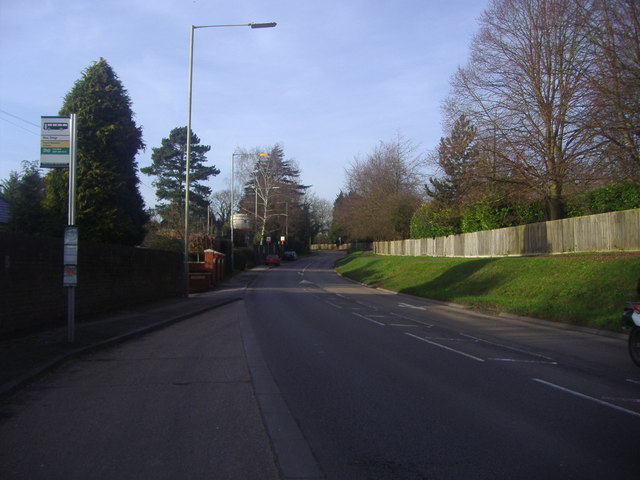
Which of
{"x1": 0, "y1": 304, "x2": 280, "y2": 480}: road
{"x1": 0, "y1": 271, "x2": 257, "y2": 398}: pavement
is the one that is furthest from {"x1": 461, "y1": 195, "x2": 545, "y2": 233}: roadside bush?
{"x1": 0, "y1": 304, "x2": 280, "y2": 480}: road

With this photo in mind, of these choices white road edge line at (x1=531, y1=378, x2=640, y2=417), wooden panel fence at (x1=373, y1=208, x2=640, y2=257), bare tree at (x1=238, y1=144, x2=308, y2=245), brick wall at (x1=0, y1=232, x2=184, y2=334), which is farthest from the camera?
bare tree at (x1=238, y1=144, x2=308, y2=245)

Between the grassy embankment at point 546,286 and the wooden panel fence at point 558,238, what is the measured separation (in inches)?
41.8

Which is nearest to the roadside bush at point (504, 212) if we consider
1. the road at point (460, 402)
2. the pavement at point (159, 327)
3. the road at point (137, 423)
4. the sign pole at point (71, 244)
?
the road at point (460, 402)

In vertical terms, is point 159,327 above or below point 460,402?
below

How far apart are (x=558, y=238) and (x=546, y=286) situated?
600cm

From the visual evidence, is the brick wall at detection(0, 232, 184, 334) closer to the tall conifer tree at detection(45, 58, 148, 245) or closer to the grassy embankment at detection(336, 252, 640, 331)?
the tall conifer tree at detection(45, 58, 148, 245)

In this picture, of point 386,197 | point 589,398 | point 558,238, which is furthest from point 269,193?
point 589,398

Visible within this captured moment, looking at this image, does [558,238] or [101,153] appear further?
[558,238]

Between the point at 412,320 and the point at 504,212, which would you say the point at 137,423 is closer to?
the point at 412,320

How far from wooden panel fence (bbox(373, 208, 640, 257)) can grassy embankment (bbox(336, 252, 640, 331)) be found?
106 cm

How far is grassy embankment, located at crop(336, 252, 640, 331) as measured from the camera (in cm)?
1653

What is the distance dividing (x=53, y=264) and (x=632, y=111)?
17939 millimetres

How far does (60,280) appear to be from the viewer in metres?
13.9

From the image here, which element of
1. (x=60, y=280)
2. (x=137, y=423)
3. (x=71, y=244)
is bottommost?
(x=137, y=423)
